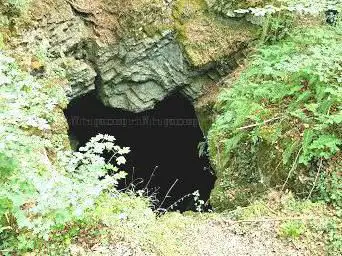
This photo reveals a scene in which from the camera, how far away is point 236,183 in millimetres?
6426

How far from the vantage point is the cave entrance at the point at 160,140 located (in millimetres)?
11156

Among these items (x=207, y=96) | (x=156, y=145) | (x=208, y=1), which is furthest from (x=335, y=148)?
(x=156, y=145)

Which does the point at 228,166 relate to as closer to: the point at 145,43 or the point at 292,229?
the point at 292,229

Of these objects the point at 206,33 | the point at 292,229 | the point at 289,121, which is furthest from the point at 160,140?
the point at 292,229

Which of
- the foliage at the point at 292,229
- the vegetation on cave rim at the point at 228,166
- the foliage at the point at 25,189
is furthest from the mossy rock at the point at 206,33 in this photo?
the foliage at the point at 25,189

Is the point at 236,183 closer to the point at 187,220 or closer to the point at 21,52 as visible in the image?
the point at 187,220

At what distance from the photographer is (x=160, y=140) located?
497 inches

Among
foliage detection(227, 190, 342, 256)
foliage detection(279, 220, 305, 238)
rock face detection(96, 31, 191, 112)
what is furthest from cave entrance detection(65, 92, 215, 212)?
foliage detection(279, 220, 305, 238)

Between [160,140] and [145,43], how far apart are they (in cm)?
402

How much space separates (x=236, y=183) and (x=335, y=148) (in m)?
1.74

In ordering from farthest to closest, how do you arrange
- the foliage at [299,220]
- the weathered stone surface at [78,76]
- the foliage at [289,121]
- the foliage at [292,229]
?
1. the weathered stone surface at [78,76]
2. the foliage at [289,121]
3. the foliage at [292,229]
4. the foliage at [299,220]

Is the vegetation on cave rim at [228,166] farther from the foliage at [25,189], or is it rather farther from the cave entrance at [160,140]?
the cave entrance at [160,140]

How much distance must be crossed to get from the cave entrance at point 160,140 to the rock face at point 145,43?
1155mm

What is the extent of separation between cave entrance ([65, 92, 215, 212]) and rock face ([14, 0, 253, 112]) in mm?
1155
